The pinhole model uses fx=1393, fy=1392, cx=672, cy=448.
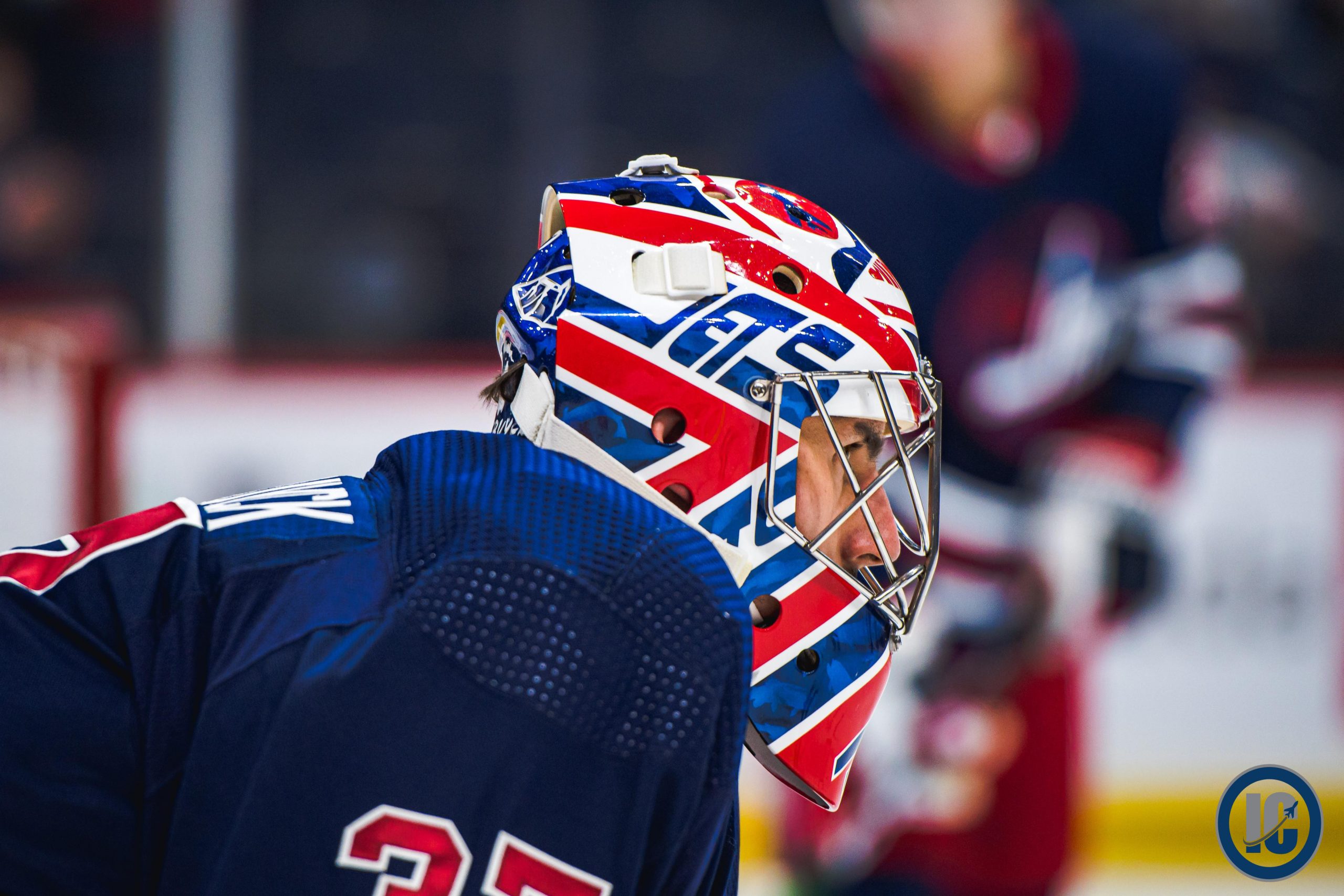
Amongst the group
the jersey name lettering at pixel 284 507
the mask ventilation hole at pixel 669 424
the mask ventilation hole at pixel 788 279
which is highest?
the mask ventilation hole at pixel 788 279

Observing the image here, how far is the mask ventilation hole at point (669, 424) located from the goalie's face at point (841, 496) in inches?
3.6

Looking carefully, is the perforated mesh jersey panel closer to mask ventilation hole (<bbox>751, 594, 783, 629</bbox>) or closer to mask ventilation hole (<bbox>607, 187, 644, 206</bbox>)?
mask ventilation hole (<bbox>751, 594, 783, 629</bbox>)

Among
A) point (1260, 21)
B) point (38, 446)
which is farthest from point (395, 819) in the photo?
point (1260, 21)

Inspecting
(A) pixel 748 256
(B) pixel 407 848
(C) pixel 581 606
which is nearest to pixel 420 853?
(B) pixel 407 848

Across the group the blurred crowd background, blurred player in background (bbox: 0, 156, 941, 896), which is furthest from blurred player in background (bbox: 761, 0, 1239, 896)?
blurred player in background (bbox: 0, 156, 941, 896)

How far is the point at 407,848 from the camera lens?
2.13 ft

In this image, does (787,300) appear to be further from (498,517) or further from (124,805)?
(124,805)

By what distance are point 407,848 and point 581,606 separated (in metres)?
0.14

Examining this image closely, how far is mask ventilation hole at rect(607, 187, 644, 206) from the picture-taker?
1104mm

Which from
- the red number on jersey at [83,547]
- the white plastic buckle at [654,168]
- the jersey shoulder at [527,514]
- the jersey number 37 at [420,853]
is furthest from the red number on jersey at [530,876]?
the white plastic buckle at [654,168]

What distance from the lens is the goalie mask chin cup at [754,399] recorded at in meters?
1.02

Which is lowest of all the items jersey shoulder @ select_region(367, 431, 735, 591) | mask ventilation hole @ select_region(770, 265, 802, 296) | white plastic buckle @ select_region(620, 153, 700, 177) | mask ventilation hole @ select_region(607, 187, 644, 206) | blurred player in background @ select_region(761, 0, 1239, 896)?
blurred player in background @ select_region(761, 0, 1239, 896)

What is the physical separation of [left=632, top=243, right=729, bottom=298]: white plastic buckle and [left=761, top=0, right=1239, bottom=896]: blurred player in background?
2.08 meters

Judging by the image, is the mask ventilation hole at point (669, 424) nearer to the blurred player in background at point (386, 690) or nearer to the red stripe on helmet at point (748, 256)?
the red stripe on helmet at point (748, 256)
